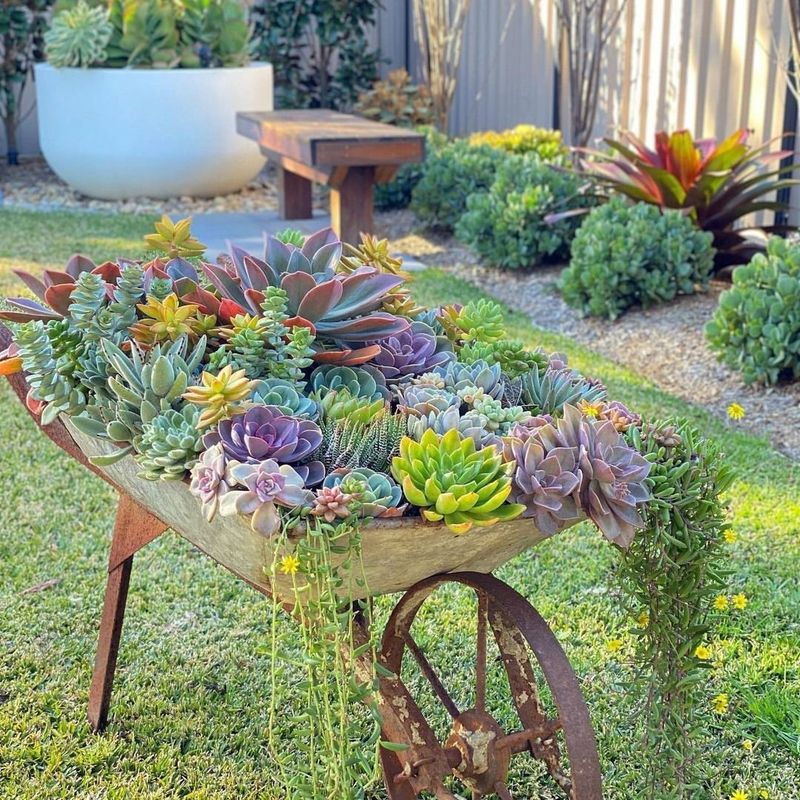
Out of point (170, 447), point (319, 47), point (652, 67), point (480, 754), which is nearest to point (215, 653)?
point (480, 754)

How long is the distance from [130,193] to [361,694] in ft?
21.8

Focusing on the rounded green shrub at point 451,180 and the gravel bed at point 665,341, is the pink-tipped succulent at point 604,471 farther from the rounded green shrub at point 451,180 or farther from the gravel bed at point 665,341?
the rounded green shrub at point 451,180

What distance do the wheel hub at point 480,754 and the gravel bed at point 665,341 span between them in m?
2.12

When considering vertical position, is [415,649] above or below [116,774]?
above

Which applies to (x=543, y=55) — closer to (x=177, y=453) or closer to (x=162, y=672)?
(x=162, y=672)

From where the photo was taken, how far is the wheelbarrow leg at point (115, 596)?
1.85 metres

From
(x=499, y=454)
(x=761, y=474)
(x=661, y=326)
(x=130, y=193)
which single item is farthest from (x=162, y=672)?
(x=130, y=193)

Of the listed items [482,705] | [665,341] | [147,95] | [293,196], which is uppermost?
[147,95]

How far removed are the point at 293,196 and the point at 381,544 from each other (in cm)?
586

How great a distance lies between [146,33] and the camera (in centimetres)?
695

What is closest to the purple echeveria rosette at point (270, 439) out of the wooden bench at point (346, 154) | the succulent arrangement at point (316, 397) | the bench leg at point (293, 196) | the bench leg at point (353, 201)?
the succulent arrangement at point (316, 397)

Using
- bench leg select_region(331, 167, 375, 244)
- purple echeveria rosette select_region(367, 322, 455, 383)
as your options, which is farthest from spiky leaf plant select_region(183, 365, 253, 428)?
bench leg select_region(331, 167, 375, 244)

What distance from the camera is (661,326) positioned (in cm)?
454

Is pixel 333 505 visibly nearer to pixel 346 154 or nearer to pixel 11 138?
pixel 346 154
